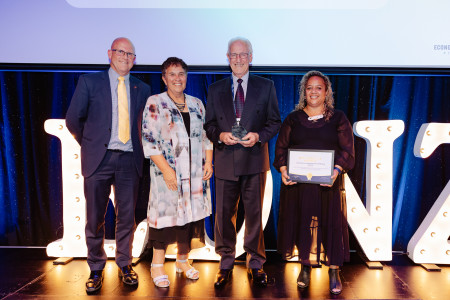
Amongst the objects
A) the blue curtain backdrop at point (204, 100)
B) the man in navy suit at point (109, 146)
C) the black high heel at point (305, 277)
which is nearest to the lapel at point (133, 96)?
the man in navy suit at point (109, 146)

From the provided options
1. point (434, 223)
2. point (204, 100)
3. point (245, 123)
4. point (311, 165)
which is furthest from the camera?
point (204, 100)

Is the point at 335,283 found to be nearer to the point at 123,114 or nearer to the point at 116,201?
the point at 116,201

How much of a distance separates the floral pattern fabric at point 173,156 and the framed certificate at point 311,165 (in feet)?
2.13

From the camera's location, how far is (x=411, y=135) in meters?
3.03

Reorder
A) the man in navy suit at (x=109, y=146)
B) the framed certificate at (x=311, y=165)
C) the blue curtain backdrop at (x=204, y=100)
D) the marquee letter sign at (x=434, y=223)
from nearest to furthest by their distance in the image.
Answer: the framed certificate at (x=311, y=165) → the man in navy suit at (x=109, y=146) → the marquee letter sign at (x=434, y=223) → the blue curtain backdrop at (x=204, y=100)

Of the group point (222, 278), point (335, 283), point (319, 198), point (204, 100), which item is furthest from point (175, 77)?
point (335, 283)

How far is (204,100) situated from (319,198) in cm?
139

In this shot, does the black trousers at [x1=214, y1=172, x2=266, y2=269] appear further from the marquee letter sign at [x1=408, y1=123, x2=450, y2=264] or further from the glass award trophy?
the marquee letter sign at [x1=408, y1=123, x2=450, y2=264]

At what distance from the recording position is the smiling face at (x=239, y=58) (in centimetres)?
227

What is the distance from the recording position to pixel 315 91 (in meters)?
2.22

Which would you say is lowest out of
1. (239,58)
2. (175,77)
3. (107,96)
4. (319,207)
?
(319,207)

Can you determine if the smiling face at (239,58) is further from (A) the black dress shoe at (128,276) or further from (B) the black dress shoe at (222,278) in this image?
(A) the black dress shoe at (128,276)

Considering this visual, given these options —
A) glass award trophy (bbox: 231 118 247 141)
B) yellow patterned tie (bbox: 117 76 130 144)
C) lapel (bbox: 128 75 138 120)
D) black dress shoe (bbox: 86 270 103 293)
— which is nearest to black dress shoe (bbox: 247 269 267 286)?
glass award trophy (bbox: 231 118 247 141)

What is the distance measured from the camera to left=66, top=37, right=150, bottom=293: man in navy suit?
7.49 ft
